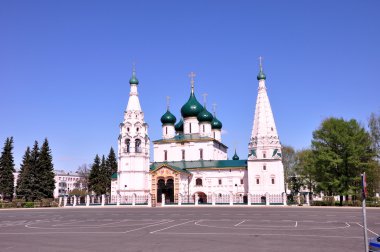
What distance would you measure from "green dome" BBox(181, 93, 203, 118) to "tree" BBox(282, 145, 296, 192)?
18.4 m

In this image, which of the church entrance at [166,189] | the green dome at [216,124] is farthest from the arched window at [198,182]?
the green dome at [216,124]

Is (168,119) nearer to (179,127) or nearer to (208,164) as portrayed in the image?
(179,127)

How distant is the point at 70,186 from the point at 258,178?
10387 cm

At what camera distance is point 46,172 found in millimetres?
64000

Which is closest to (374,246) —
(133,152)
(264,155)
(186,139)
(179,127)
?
(264,155)

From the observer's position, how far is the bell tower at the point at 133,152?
64438 mm

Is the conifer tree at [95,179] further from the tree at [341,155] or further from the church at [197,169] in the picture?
the tree at [341,155]

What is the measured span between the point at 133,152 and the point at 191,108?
1504cm

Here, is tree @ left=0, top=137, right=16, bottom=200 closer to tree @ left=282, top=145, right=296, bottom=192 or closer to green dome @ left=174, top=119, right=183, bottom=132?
green dome @ left=174, top=119, right=183, bottom=132

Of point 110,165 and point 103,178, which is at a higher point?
point 110,165

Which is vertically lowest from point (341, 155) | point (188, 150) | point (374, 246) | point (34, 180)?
point (374, 246)

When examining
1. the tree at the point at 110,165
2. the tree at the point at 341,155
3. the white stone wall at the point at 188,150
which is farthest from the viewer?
the tree at the point at 110,165

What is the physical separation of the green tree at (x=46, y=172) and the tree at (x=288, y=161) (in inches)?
1642

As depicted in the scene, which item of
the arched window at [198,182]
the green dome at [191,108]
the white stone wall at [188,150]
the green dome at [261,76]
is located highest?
the green dome at [261,76]
